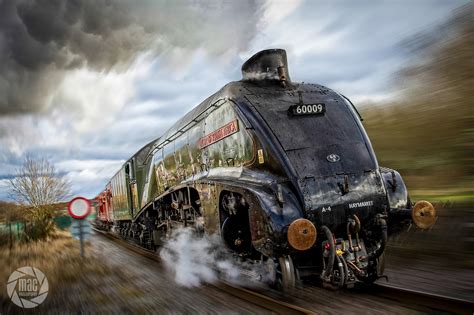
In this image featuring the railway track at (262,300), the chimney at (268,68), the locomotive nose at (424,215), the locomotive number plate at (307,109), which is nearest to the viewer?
the railway track at (262,300)

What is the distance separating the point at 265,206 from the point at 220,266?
8.09ft

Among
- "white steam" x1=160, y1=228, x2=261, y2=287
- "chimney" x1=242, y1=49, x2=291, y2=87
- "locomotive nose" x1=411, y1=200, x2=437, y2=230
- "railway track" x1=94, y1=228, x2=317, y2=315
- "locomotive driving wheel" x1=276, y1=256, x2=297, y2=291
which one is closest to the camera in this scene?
"railway track" x1=94, y1=228, x2=317, y2=315

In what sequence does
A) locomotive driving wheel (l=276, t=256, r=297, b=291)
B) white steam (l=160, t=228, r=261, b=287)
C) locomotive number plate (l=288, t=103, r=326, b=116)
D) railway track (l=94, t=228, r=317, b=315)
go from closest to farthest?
railway track (l=94, t=228, r=317, b=315) < locomotive driving wheel (l=276, t=256, r=297, b=291) < locomotive number plate (l=288, t=103, r=326, b=116) < white steam (l=160, t=228, r=261, b=287)

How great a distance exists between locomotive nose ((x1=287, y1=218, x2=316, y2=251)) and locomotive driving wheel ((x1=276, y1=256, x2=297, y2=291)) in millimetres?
490

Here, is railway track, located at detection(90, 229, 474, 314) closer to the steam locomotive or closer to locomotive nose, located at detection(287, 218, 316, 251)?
the steam locomotive

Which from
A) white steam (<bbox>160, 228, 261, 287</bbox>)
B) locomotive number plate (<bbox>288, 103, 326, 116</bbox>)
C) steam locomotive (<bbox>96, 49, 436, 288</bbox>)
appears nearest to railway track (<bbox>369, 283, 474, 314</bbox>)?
steam locomotive (<bbox>96, 49, 436, 288</bbox>)

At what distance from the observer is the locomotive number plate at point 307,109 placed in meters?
5.88

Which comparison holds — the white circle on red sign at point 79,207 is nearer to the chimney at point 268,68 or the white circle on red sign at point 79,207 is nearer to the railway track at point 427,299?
the chimney at point 268,68

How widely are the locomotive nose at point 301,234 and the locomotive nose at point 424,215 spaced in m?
1.49

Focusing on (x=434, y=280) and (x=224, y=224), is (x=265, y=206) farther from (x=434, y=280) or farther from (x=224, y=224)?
(x=434, y=280)

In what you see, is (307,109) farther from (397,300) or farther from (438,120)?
(438,120)

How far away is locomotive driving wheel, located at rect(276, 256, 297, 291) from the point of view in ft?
15.9

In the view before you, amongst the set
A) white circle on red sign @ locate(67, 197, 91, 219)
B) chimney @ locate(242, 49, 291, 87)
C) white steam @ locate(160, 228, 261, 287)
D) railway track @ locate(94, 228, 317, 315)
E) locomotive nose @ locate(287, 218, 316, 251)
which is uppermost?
chimney @ locate(242, 49, 291, 87)

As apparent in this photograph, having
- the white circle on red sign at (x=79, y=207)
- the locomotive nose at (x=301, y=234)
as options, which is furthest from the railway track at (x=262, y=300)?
the white circle on red sign at (x=79, y=207)
